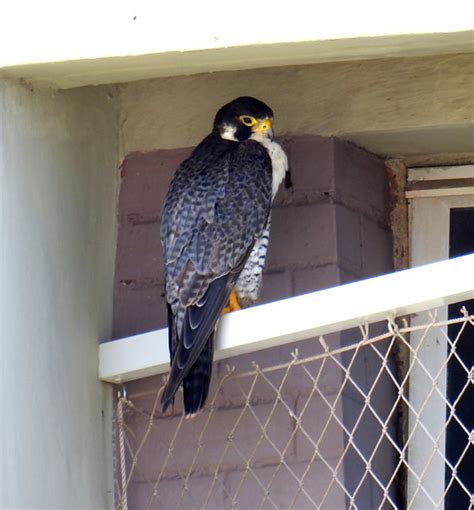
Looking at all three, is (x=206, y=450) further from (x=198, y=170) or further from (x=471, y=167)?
(x=471, y=167)

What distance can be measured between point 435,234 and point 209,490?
0.87m

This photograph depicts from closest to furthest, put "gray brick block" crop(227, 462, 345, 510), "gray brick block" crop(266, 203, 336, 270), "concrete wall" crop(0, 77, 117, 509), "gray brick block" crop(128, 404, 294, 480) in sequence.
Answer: "concrete wall" crop(0, 77, 117, 509) → "gray brick block" crop(227, 462, 345, 510) → "gray brick block" crop(128, 404, 294, 480) → "gray brick block" crop(266, 203, 336, 270)

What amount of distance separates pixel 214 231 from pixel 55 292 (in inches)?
15.9

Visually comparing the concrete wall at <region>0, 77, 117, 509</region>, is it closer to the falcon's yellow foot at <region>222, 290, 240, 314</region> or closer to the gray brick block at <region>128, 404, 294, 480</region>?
the gray brick block at <region>128, 404, 294, 480</region>

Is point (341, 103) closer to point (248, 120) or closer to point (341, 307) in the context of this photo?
point (248, 120)

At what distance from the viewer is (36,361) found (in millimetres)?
3053

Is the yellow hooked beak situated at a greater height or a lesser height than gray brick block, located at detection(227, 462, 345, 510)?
greater

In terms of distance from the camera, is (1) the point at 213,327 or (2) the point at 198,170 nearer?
(1) the point at 213,327

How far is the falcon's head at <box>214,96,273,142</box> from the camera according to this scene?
3549 millimetres

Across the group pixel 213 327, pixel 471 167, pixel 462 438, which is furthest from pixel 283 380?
pixel 471 167

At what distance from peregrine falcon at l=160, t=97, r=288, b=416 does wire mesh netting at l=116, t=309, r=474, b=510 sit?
0.60ft

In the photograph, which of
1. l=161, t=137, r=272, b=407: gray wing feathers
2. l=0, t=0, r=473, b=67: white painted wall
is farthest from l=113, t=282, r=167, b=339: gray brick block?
l=0, t=0, r=473, b=67: white painted wall

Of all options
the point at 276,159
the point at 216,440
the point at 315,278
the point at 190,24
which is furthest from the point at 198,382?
the point at 190,24

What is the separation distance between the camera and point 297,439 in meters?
3.37
